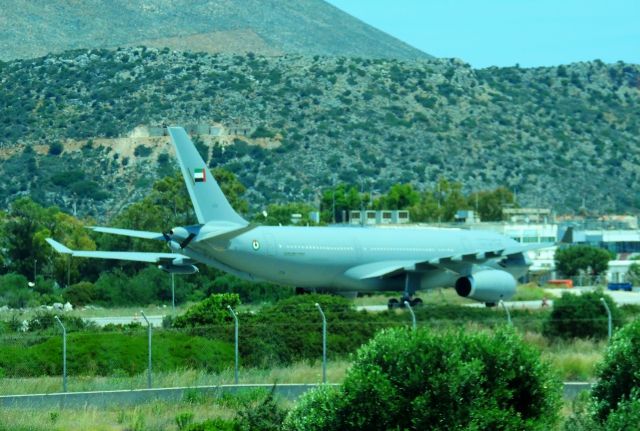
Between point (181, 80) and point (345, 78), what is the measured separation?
1805cm

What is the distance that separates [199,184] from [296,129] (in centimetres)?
9579

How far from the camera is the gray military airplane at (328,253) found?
44.4 metres

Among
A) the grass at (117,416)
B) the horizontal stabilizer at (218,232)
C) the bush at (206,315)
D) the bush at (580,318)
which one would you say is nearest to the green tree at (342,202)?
the horizontal stabilizer at (218,232)

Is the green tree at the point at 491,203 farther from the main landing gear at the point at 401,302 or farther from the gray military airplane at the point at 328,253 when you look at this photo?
the main landing gear at the point at 401,302

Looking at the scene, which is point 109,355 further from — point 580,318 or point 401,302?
point 401,302

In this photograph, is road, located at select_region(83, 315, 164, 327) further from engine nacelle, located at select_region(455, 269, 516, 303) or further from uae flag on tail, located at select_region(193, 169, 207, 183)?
engine nacelle, located at select_region(455, 269, 516, 303)

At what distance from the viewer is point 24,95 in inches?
5576

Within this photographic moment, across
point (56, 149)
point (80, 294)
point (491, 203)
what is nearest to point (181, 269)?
point (80, 294)

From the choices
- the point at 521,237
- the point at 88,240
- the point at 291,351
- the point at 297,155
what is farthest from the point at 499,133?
the point at 291,351

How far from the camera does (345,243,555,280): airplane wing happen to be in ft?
165

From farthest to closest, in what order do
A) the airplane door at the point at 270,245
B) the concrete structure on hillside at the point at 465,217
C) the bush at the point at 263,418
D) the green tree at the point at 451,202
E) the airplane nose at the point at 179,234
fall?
the green tree at the point at 451,202 → the concrete structure on hillside at the point at 465,217 → the airplane door at the point at 270,245 → the airplane nose at the point at 179,234 → the bush at the point at 263,418

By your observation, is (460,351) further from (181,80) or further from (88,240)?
(181,80)

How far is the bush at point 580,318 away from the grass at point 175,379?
795cm

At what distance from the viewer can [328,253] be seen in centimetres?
4884
